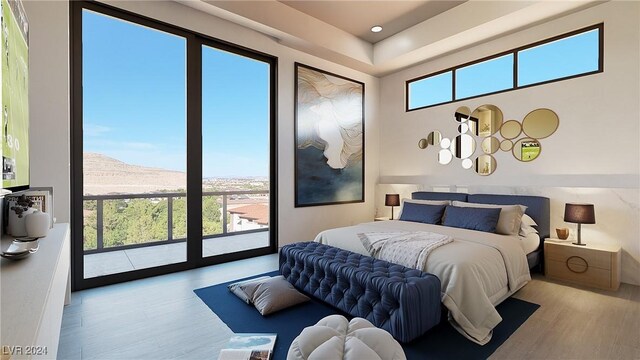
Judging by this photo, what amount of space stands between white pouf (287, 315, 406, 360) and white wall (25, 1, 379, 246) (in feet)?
8.85

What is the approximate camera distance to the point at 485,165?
4.48 metres

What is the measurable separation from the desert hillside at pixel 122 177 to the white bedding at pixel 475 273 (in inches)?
88.2

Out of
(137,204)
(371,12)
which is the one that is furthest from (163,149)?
(371,12)

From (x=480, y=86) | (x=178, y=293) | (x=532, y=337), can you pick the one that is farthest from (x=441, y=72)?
(x=178, y=293)

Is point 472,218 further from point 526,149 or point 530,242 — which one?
point 526,149

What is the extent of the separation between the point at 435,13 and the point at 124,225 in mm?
5122

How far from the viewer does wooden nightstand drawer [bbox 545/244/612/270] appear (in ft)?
10.2

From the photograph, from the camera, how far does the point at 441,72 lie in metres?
5.03

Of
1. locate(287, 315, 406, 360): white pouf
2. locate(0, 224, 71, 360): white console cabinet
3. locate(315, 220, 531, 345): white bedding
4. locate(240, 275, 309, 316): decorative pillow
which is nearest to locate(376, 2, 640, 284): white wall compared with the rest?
locate(315, 220, 531, 345): white bedding

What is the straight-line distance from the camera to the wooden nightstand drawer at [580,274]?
10.3ft

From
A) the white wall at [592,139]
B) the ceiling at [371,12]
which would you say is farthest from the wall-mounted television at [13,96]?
the white wall at [592,139]

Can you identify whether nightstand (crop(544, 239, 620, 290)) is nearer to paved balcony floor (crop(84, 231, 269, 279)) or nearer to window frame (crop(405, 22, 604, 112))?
window frame (crop(405, 22, 604, 112))

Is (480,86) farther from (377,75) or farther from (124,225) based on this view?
(124,225)

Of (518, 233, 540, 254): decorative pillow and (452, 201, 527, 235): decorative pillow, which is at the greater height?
(452, 201, 527, 235): decorative pillow
